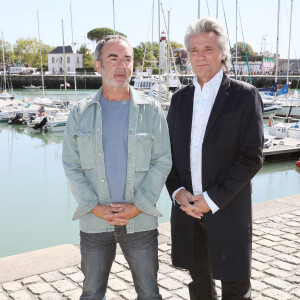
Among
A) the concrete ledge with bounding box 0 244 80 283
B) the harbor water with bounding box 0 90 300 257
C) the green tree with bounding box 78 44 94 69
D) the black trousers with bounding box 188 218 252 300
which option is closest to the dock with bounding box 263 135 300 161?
the harbor water with bounding box 0 90 300 257

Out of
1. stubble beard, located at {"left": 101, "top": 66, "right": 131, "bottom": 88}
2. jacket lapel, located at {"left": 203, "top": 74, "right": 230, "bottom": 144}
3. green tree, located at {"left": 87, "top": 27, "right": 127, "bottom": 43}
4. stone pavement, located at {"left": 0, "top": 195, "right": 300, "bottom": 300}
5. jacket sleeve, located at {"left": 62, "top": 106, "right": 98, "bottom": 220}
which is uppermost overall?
green tree, located at {"left": 87, "top": 27, "right": 127, "bottom": 43}

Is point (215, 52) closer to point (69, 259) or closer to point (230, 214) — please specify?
point (230, 214)

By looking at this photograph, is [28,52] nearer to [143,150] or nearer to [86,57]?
[86,57]

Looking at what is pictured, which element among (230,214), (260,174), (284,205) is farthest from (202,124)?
(260,174)

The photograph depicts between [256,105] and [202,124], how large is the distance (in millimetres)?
303

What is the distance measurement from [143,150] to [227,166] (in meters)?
0.45

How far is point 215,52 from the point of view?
223 centimetres

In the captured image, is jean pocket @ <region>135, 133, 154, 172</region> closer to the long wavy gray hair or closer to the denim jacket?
the denim jacket

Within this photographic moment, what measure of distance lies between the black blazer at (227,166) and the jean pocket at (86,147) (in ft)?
1.57

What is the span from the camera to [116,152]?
2.18 meters

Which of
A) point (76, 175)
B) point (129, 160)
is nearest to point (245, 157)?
point (129, 160)

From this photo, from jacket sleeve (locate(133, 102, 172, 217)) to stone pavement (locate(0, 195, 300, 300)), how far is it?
3.82 feet

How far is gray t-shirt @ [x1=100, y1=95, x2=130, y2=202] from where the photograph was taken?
7.13ft

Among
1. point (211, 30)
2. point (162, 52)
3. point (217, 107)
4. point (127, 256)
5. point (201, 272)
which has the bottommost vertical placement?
point (201, 272)
